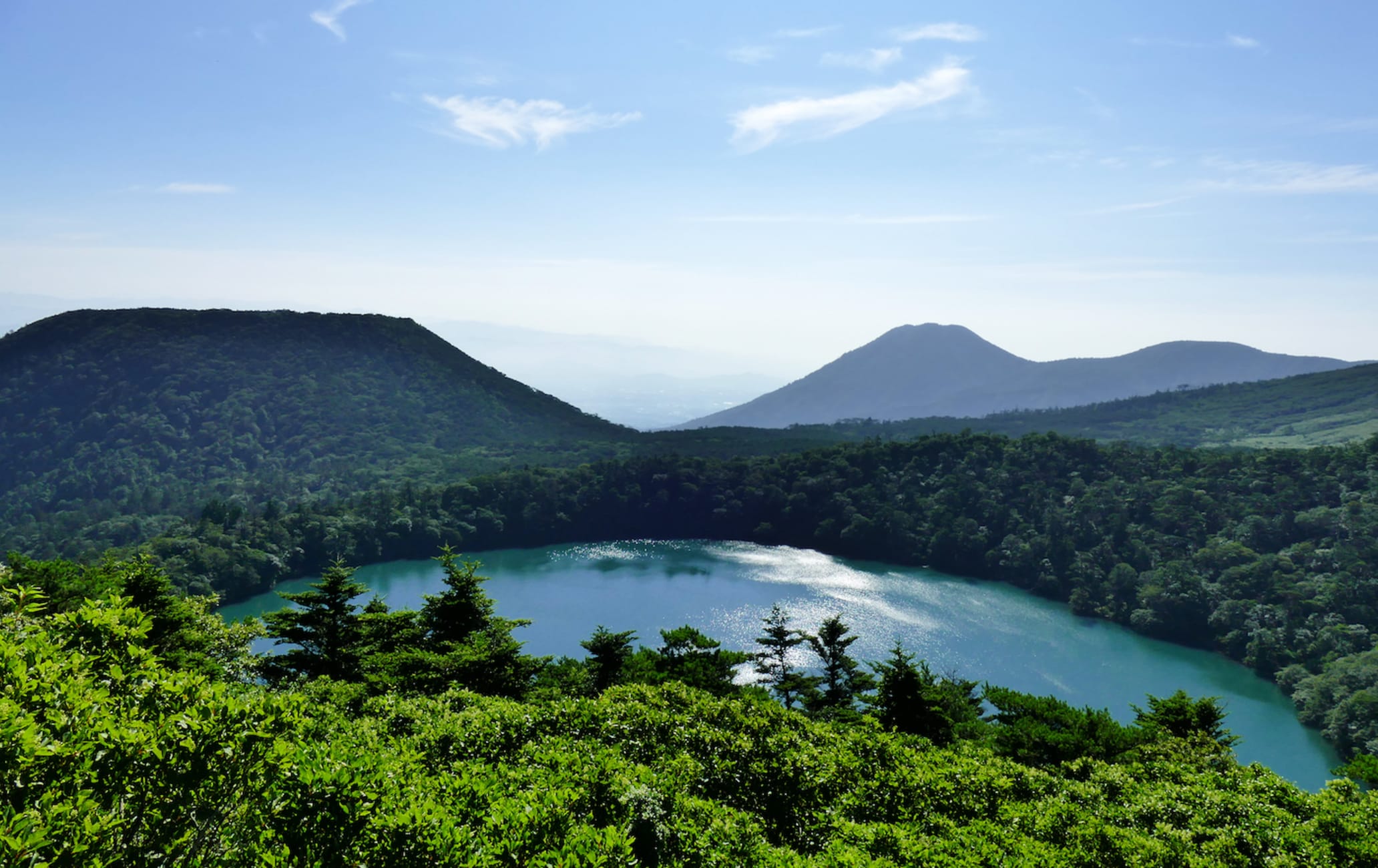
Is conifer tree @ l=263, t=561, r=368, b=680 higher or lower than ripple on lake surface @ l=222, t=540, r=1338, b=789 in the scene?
higher

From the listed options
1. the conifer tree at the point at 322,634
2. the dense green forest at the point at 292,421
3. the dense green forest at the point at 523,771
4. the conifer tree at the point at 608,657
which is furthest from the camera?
the dense green forest at the point at 292,421

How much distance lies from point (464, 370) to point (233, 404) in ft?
140

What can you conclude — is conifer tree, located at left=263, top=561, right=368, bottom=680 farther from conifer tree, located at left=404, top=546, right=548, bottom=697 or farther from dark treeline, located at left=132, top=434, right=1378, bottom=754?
dark treeline, located at left=132, top=434, right=1378, bottom=754

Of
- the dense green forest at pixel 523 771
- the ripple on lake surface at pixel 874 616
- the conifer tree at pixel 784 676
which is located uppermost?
the dense green forest at pixel 523 771

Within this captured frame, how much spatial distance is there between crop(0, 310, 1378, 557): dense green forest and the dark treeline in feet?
57.5

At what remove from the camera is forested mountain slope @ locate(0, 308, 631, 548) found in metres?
92.6

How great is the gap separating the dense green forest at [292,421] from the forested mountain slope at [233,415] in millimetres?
319

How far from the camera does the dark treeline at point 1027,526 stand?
49.4 meters

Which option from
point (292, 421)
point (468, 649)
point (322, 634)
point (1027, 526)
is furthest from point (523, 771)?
point (292, 421)

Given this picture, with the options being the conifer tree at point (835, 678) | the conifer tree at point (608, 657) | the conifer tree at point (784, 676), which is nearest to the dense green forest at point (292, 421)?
→ the conifer tree at point (608, 657)

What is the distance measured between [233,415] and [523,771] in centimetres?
12620

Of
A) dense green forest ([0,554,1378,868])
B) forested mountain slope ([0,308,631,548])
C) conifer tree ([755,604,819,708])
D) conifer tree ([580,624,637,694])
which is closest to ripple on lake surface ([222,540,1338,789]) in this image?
conifer tree ([580,624,637,694])

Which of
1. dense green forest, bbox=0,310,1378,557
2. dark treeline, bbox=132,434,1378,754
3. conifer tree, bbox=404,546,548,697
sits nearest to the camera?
conifer tree, bbox=404,546,548,697

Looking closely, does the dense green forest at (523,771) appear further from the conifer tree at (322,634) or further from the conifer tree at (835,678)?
the conifer tree at (835,678)
